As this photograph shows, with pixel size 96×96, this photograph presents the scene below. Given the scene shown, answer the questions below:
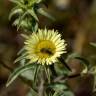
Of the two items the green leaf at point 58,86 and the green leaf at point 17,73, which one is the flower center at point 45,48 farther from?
the green leaf at point 58,86

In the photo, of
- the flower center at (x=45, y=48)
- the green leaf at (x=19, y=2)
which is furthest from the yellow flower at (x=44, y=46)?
the green leaf at (x=19, y=2)

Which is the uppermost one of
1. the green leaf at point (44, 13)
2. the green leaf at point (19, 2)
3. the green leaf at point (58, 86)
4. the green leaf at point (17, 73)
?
the green leaf at point (19, 2)

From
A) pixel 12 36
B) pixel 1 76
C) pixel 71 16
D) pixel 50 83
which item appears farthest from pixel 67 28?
pixel 50 83

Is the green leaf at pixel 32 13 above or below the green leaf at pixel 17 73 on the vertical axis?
above

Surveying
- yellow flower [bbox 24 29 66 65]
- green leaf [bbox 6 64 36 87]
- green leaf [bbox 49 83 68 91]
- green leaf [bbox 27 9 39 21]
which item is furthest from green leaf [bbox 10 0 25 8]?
green leaf [bbox 49 83 68 91]

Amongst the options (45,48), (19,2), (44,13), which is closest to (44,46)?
(45,48)

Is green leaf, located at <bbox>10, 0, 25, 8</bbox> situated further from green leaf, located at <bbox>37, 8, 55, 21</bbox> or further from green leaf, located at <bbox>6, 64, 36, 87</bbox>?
green leaf, located at <bbox>6, 64, 36, 87</bbox>

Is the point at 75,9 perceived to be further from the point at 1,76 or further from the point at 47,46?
the point at 47,46
